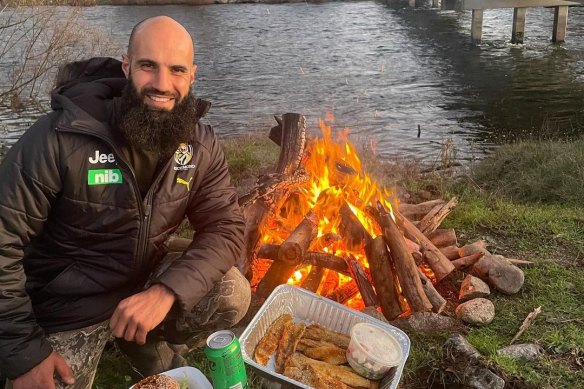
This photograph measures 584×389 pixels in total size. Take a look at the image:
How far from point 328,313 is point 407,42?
30892mm

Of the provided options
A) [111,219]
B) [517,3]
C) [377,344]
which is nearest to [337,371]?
[377,344]

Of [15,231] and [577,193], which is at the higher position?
[15,231]

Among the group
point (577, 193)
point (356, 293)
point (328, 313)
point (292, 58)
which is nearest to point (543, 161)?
point (577, 193)

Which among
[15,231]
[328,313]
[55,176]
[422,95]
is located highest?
[55,176]

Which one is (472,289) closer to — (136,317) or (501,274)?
(501,274)

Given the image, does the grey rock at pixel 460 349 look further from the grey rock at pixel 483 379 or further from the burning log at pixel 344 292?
the burning log at pixel 344 292

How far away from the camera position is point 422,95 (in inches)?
805

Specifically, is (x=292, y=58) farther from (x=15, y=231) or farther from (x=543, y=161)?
(x=15, y=231)

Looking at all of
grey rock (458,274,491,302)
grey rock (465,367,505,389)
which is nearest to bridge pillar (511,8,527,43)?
grey rock (458,274,491,302)

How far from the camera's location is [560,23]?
28297 mm

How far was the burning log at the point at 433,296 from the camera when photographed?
16.4ft

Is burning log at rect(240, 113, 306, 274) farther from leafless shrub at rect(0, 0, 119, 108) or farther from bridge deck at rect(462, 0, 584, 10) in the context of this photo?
bridge deck at rect(462, 0, 584, 10)

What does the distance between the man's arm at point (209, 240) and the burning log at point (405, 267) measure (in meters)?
1.88

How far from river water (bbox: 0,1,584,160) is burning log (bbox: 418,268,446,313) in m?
8.16
